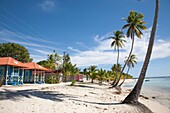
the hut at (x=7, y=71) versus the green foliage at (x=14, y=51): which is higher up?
the green foliage at (x=14, y=51)

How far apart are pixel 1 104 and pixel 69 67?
3497 cm

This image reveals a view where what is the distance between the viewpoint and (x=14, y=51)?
39375mm

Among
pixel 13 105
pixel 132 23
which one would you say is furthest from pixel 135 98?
pixel 132 23

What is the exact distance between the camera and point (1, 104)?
6922 millimetres

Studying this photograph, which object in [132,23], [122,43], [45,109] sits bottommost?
[45,109]

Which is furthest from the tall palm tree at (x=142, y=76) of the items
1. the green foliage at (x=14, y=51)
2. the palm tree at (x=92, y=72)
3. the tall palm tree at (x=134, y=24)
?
the green foliage at (x=14, y=51)

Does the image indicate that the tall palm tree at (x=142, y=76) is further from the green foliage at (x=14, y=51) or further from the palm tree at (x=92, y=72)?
the green foliage at (x=14, y=51)

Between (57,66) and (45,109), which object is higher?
(57,66)

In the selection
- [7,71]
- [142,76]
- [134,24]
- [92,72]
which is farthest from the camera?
[92,72]

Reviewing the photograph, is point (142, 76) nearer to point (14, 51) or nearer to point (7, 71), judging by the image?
point (7, 71)

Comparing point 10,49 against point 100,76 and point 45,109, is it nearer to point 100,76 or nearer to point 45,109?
point 100,76

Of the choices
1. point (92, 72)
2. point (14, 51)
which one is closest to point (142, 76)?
point (92, 72)

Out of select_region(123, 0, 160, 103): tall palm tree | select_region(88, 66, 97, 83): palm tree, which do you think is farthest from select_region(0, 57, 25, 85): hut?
select_region(88, 66, 97, 83): palm tree

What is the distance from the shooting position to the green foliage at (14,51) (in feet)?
127
